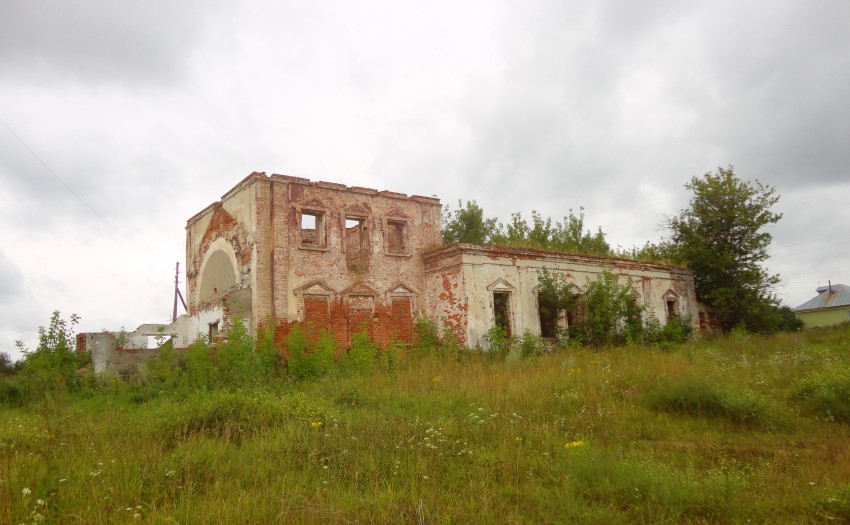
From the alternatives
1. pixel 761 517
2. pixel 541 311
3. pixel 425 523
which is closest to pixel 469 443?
pixel 425 523

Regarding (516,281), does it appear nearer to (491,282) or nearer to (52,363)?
(491,282)

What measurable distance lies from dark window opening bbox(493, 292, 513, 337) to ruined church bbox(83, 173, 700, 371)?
37 millimetres

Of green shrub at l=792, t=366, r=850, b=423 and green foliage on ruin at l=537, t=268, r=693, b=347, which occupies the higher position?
green foliage on ruin at l=537, t=268, r=693, b=347

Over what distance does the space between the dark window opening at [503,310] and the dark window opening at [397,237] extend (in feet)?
11.8

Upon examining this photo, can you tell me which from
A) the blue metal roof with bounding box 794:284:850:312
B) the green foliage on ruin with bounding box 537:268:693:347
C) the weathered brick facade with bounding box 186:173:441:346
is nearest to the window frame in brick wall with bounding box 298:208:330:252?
the weathered brick facade with bounding box 186:173:441:346

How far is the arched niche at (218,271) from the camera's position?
1839 cm

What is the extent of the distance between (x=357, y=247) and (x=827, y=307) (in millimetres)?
50189

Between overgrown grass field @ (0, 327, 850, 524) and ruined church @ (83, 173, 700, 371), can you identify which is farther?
ruined church @ (83, 173, 700, 371)

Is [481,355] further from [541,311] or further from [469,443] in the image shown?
[469,443]

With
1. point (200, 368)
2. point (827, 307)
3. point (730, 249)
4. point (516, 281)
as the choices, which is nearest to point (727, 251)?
point (730, 249)

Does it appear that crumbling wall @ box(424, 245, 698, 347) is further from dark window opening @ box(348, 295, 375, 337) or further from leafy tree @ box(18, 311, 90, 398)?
leafy tree @ box(18, 311, 90, 398)

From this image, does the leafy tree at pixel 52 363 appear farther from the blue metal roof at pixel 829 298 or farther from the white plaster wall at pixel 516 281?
the blue metal roof at pixel 829 298

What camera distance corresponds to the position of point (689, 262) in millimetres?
25750

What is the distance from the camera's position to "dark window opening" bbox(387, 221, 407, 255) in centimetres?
1997
